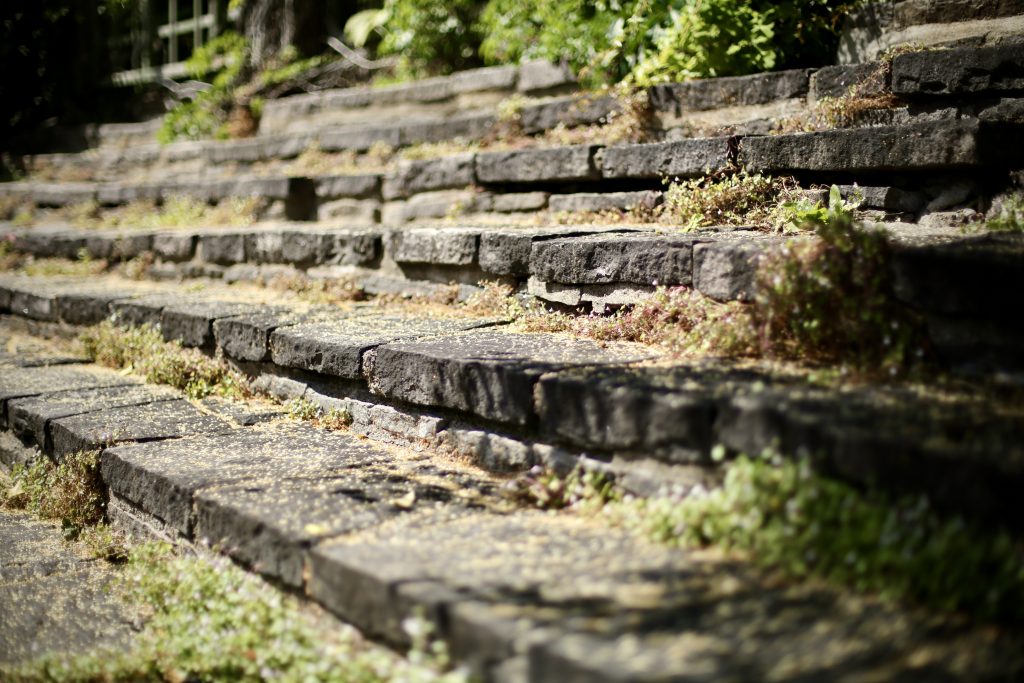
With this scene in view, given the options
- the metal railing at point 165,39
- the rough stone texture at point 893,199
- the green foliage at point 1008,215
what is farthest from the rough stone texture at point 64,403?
the metal railing at point 165,39

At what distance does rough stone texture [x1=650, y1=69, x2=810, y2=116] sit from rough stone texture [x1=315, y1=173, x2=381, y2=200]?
2.23 meters

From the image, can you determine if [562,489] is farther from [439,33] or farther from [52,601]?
[439,33]

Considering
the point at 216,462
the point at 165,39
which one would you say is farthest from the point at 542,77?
the point at 165,39

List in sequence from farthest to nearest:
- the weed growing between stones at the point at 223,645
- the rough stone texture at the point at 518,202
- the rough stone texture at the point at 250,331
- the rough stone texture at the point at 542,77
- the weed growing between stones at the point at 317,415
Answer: the rough stone texture at the point at 542,77 → the rough stone texture at the point at 518,202 → the rough stone texture at the point at 250,331 → the weed growing between stones at the point at 317,415 → the weed growing between stones at the point at 223,645

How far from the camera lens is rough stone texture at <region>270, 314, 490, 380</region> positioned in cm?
362

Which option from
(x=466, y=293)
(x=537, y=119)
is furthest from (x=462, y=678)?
(x=537, y=119)

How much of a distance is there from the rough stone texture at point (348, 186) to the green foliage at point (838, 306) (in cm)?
386

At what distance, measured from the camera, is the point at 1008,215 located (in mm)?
3096

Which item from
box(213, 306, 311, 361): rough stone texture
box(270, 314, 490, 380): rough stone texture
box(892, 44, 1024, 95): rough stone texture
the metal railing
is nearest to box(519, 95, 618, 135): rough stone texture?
box(892, 44, 1024, 95): rough stone texture

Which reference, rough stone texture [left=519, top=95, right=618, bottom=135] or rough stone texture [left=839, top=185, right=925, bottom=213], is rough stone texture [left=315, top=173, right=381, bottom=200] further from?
rough stone texture [left=839, top=185, right=925, bottom=213]

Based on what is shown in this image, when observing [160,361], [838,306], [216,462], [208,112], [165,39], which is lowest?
[216,462]

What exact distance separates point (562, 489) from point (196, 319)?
2.84 meters

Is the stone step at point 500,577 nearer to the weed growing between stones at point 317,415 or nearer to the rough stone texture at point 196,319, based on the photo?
the weed growing between stones at point 317,415

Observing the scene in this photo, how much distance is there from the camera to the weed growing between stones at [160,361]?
435 cm
